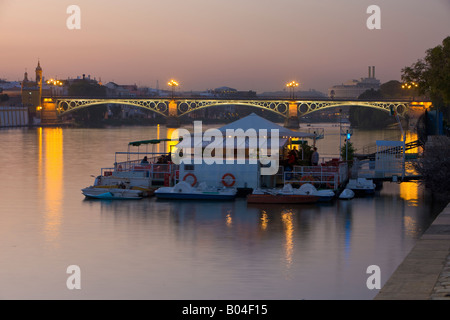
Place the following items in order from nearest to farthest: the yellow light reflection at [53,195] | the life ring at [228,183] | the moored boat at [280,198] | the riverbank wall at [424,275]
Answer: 1. the riverbank wall at [424,275]
2. the yellow light reflection at [53,195]
3. the moored boat at [280,198]
4. the life ring at [228,183]

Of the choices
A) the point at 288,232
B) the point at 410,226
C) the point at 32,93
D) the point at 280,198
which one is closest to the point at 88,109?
the point at 32,93

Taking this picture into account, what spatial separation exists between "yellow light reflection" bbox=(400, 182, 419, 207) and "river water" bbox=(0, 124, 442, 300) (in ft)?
0.32

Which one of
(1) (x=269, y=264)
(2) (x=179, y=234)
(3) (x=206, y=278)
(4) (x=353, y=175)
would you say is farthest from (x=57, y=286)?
(4) (x=353, y=175)

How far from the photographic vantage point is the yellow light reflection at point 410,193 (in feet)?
85.4

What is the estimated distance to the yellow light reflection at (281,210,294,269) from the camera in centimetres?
1669

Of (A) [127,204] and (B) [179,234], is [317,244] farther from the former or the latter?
(A) [127,204]

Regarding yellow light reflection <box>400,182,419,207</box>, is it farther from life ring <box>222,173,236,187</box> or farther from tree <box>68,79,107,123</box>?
tree <box>68,79,107,123</box>

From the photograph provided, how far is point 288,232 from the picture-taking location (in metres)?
19.9

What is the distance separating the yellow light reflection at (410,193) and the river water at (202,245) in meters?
0.10

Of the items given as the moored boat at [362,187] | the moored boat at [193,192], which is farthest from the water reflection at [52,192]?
the moored boat at [362,187]

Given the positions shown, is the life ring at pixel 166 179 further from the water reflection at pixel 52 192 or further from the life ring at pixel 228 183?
the water reflection at pixel 52 192
